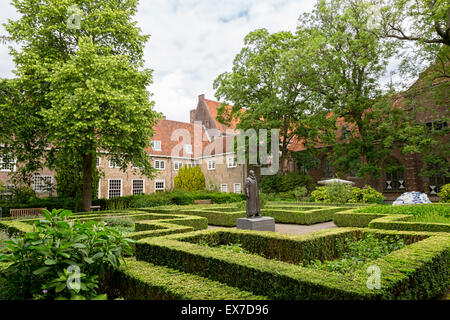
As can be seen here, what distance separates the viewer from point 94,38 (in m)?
18.0

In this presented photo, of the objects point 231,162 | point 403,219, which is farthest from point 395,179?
point 403,219

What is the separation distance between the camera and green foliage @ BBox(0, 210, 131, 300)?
3734 millimetres

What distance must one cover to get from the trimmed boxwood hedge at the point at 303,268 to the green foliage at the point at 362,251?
362mm

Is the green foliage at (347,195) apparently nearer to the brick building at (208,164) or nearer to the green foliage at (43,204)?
the brick building at (208,164)

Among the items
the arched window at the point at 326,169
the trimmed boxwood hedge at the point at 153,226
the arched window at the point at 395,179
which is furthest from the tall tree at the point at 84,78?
the arched window at the point at 395,179

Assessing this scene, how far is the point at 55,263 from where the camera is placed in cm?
371

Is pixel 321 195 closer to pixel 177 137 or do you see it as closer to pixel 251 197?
pixel 251 197

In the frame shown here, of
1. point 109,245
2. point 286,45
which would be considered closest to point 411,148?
point 286,45

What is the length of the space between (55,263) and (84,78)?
45.3 feet

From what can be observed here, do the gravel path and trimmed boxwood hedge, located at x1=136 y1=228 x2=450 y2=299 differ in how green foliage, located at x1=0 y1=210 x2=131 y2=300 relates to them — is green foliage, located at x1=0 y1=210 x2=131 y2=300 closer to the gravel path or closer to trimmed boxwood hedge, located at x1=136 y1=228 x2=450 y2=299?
trimmed boxwood hedge, located at x1=136 y1=228 x2=450 y2=299

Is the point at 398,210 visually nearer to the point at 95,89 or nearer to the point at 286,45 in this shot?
the point at 95,89

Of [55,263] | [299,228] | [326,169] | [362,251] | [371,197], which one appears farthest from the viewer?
[326,169]
